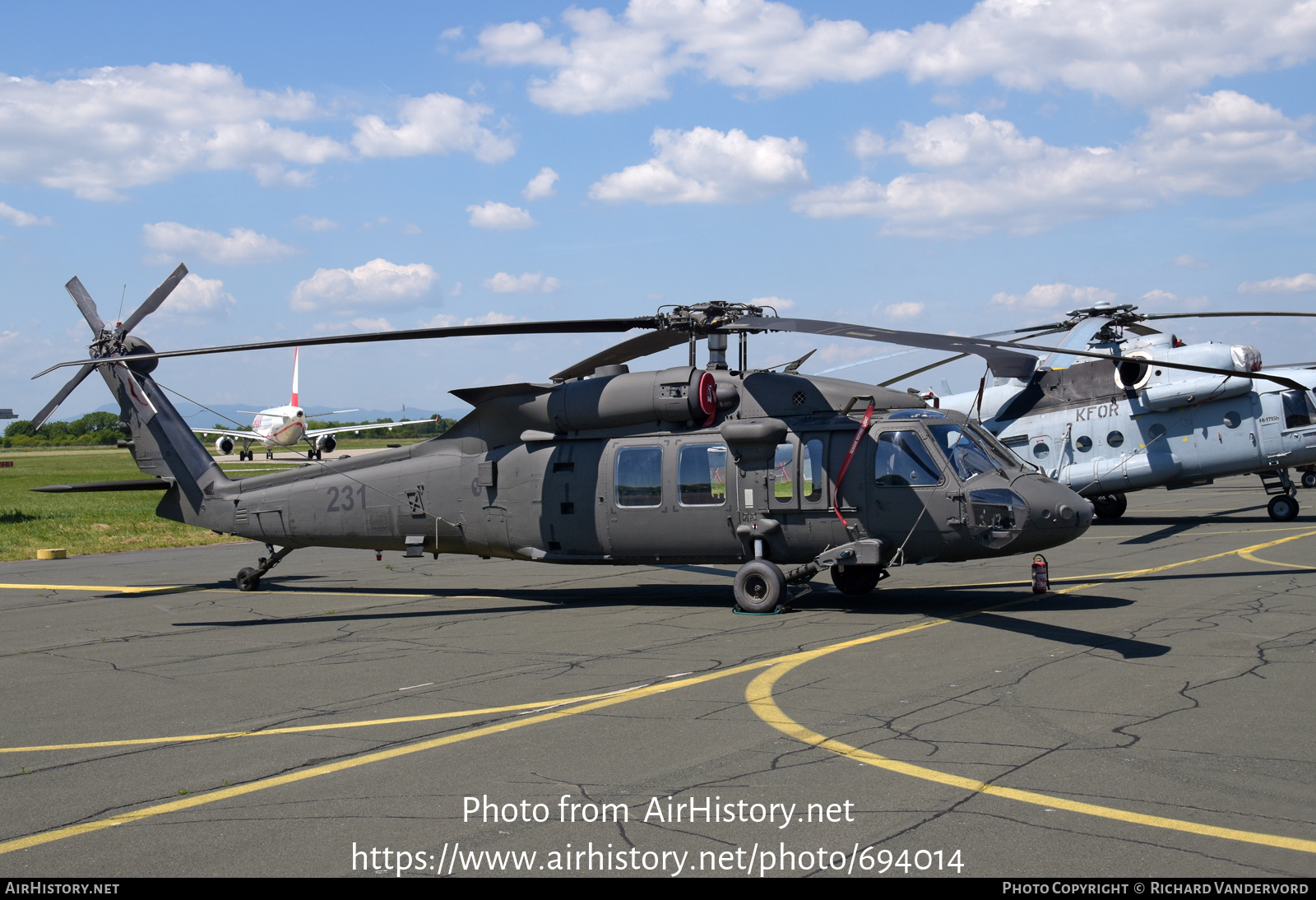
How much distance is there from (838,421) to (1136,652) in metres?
4.84

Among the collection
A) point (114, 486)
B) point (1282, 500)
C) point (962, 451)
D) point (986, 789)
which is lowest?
point (986, 789)

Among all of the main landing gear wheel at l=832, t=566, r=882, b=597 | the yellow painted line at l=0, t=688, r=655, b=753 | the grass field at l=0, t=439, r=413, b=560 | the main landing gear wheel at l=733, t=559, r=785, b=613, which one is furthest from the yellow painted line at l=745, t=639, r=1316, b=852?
the grass field at l=0, t=439, r=413, b=560

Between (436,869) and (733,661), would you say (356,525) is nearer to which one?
(733,661)

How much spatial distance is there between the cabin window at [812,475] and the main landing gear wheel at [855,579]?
4.78ft

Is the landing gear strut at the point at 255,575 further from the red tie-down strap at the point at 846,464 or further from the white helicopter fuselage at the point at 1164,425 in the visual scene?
the white helicopter fuselage at the point at 1164,425

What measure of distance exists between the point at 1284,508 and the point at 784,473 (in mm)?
16611

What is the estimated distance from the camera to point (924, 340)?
11047 mm

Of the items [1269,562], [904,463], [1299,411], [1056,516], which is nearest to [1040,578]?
[1056,516]

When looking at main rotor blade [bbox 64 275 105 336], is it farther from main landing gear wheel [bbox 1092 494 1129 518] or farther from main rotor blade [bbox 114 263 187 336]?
main landing gear wheel [bbox 1092 494 1129 518]

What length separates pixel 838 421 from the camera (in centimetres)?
1321

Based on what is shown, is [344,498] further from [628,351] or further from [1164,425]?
[1164,425]

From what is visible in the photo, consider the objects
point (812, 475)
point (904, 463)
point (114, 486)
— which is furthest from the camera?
point (114, 486)

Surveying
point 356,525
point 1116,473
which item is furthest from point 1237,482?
point 356,525

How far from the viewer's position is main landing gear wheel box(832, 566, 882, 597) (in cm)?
1388
